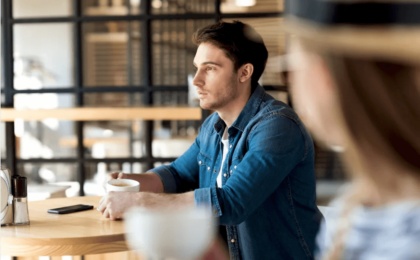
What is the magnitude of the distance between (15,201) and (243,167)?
2.38ft

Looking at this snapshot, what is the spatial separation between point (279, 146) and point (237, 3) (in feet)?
6.89

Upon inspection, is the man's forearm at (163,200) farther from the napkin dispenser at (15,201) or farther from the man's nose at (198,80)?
the man's nose at (198,80)

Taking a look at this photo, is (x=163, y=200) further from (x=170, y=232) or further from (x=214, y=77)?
(x=170, y=232)

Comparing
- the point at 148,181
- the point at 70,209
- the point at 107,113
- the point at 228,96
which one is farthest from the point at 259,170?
the point at 107,113

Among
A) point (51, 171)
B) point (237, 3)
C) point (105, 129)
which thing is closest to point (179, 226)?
point (237, 3)

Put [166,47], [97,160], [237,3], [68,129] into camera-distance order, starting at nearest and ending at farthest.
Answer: [237,3] < [97,160] < [166,47] < [68,129]

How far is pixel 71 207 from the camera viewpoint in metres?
1.74

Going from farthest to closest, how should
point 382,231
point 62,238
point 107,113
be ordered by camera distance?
point 107,113
point 62,238
point 382,231

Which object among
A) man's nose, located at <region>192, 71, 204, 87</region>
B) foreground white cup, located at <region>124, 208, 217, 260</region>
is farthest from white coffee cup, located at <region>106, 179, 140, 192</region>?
foreground white cup, located at <region>124, 208, 217, 260</region>

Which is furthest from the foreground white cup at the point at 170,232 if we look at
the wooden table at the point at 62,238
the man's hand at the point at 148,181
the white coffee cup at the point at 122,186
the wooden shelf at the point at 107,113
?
the wooden shelf at the point at 107,113

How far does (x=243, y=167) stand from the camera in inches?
62.0

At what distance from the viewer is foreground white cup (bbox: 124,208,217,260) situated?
51cm

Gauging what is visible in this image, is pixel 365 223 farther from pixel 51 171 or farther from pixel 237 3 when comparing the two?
pixel 51 171

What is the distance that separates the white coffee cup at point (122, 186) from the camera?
5.19 ft
